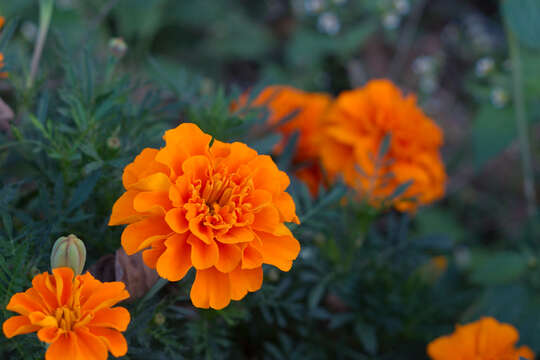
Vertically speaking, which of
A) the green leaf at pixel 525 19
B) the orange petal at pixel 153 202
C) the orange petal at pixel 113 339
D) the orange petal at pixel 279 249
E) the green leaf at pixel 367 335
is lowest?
the green leaf at pixel 367 335

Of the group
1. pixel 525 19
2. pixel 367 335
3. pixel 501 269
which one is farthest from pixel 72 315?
pixel 525 19

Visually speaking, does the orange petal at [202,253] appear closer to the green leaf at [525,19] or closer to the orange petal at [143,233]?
the orange petal at [143,233]

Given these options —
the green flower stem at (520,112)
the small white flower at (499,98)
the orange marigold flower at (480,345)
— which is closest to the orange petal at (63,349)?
the orange marigold flower at (480,345)

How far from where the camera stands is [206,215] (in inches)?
22.9

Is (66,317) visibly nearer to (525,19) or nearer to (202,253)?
(202,253)

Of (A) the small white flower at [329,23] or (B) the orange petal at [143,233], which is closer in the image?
(B) the orange petal at [143,233]

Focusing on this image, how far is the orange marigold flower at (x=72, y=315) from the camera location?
51 cm

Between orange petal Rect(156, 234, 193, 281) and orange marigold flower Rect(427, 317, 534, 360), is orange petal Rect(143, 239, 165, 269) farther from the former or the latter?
orange marigold flower Rect(427, 317, 534, 360)

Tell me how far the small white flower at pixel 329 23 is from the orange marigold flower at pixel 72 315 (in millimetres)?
1457

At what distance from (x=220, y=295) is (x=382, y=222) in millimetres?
1184

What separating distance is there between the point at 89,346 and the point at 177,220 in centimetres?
15

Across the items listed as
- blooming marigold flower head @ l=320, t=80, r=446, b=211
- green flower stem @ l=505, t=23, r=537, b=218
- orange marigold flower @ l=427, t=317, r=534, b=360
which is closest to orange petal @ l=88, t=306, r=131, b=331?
orange marigold flower @ l=427, t=317, r=534, b=360

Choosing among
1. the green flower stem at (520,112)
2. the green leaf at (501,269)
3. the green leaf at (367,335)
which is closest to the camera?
the green leaf at (367,335)

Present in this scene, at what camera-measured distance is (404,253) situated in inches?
44.7
